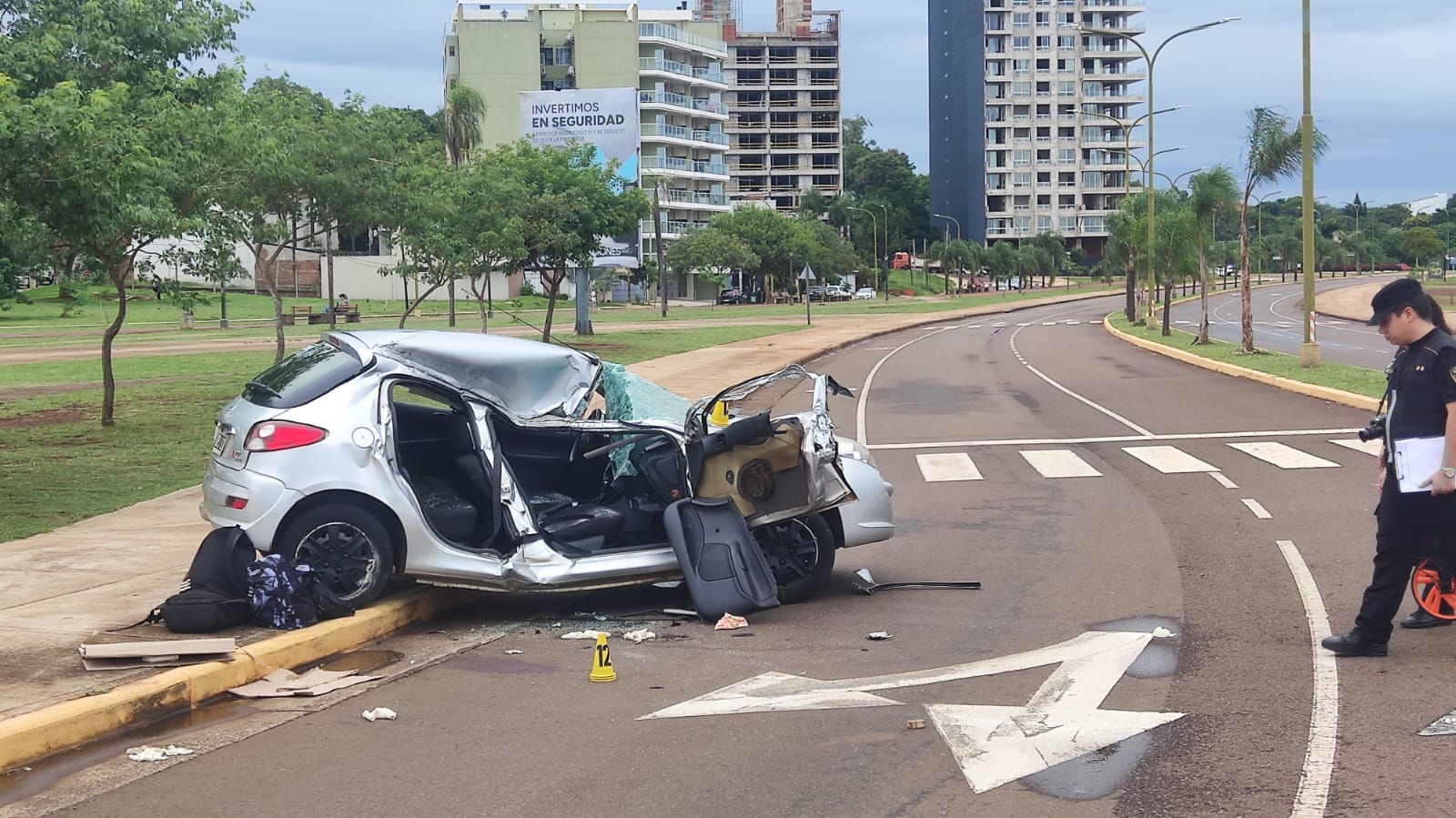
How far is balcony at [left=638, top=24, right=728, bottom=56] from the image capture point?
11244cm

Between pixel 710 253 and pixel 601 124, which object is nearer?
pixel 601 124

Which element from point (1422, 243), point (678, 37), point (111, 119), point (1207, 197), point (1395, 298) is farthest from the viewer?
point (1422, 243)

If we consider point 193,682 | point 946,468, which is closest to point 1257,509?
point 946,468

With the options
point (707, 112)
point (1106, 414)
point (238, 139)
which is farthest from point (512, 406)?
point (707, 112)

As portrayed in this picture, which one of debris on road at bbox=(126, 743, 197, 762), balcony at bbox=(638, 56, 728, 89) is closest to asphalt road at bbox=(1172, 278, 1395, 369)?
debris on road at bbox=(126, 743, 197, 762)

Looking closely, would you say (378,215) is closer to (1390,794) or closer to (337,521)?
(337,521)

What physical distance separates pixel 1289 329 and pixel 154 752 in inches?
2162

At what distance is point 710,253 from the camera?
93.9 m

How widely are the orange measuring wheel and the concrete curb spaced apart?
5710 mm

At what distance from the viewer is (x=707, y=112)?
384ft

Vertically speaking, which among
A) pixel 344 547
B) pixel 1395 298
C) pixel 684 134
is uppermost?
pixel 684 134

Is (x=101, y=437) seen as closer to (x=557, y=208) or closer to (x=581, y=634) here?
(x=581, y=634)

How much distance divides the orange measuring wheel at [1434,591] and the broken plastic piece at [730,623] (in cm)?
373

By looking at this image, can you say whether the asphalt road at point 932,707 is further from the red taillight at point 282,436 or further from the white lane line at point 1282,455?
the white lane line at point 1282,455
